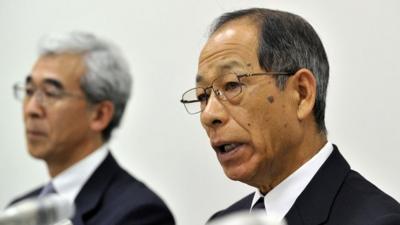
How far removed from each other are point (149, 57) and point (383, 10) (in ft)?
3.33

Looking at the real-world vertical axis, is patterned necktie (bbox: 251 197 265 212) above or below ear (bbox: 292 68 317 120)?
below

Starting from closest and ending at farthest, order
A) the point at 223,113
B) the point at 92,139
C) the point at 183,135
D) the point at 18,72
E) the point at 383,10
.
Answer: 1. the point at 223,113
2. the point at 383,10
3. the point at 92,139
4. the point at 183,135
5. the point at 18,72

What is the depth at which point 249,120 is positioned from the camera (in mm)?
1500

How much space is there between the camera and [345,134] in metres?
2.05

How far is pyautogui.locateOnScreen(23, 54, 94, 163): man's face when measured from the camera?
2338 millimetres

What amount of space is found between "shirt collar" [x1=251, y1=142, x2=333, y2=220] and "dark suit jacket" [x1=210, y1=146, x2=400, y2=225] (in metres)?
0.02

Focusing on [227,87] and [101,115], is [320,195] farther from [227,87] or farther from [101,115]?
[101,115]

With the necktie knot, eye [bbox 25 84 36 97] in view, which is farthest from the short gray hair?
the necktie knot

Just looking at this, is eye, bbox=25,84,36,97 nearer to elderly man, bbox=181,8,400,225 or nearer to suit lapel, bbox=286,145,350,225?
elderly man, bbox=181,8,400,225

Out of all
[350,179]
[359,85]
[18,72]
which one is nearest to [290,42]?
[350,179]

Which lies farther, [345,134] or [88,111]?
[88,111]

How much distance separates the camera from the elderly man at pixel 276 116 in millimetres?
1497

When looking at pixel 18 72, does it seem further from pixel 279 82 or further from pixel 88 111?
pixel 279 82

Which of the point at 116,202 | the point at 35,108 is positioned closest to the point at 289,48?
the point at 116,202
